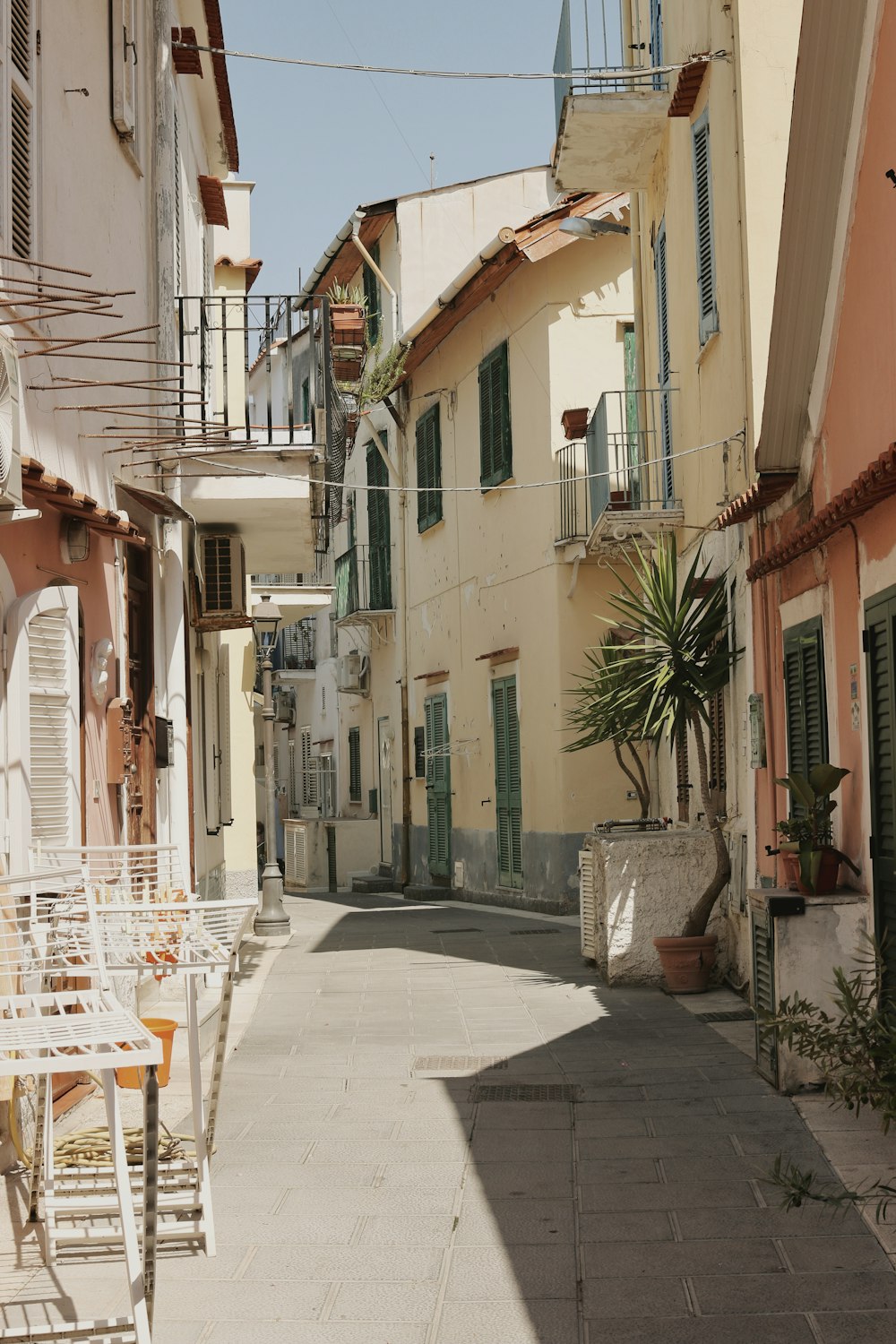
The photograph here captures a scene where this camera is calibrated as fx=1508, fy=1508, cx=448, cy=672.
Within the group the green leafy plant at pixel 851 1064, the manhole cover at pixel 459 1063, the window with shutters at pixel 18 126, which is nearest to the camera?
the green leafy plant at pixel 851 1064

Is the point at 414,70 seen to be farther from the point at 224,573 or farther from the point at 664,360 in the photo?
the point at 224,573

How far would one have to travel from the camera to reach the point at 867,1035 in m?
5.77

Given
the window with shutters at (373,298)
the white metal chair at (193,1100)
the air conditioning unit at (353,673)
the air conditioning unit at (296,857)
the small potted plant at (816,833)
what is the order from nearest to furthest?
1. the white metal chair at (193,1100)
2. the small potted plant at (816,833)
3. the window with shutters at (373,298)
4. the air conditioning unit at (296,857)
5. the air conditioning unit at (353,673)

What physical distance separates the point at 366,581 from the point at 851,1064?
18.9 m

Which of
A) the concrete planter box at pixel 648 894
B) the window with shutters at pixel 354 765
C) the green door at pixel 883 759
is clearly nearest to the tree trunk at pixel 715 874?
the concrete planter box at pixel 648 894

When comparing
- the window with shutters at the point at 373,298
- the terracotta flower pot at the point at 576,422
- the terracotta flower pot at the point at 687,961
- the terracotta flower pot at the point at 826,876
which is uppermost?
the window with shutters at the point at 373,298

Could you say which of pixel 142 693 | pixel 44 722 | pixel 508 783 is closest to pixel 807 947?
pixel 44 722

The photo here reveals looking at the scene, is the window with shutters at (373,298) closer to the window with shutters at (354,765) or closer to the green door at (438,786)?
the green door at (438,786)

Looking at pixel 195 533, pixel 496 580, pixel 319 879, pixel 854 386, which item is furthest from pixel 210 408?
pixel 319 879

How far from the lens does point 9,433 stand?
231 inches

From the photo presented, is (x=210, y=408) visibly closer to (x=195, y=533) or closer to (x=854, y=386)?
(x=195, y=533)

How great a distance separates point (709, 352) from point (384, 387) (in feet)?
35.4

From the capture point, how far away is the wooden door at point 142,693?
10305 mm

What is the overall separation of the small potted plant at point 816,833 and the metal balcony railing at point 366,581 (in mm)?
16318
